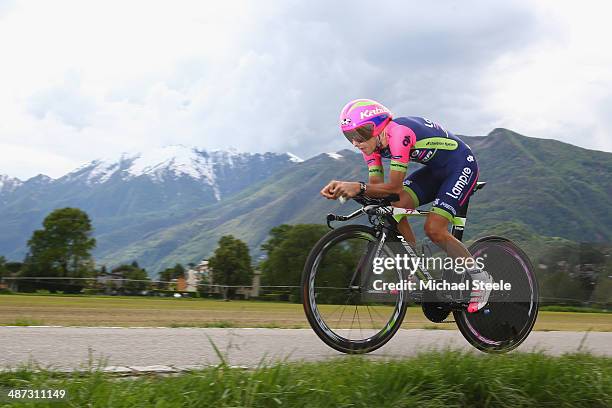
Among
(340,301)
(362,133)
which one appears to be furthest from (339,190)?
(340,301)

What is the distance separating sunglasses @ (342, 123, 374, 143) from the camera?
530 cm

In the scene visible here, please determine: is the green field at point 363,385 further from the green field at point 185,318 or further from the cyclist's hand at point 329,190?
the green field at point 185,318

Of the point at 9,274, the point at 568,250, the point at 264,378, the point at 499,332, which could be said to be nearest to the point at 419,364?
the point at 264,378

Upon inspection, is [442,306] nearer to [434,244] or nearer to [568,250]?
[434,244]

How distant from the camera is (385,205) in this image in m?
5.46

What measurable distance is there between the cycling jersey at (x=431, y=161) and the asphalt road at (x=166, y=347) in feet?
4.22

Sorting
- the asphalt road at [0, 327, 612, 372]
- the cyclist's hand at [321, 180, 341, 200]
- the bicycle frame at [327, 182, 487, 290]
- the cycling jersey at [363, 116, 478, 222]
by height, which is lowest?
the asphalt road at [0, 327, 612, 372]

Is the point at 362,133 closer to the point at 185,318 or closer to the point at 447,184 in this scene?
the point at 447,184

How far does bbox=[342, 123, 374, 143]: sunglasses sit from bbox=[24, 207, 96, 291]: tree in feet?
257

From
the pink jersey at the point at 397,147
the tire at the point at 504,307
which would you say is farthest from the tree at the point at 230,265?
the pink jersey at the point at 397,147

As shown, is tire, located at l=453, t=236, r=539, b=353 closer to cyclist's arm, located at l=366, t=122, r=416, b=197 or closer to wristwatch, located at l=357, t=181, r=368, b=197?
cyclist's arm, located at l=366, t=122, r=416, b=197

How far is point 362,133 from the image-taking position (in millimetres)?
5309

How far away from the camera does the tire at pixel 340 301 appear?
17.1 ft

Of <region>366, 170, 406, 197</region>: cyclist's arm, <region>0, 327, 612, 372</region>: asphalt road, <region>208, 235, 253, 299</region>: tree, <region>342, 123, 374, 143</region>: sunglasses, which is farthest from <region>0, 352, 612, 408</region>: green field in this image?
<region>208, 235, 253, 299</region>: tree
